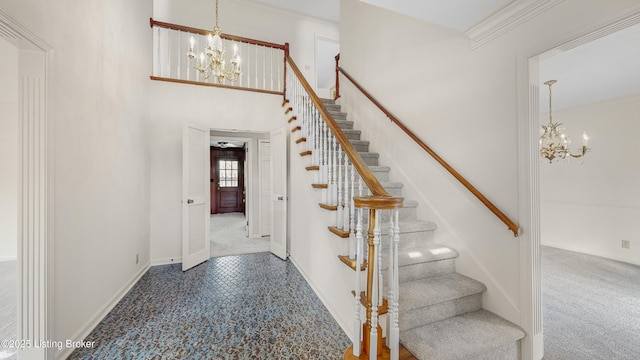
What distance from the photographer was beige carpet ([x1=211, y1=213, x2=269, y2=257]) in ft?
13.9

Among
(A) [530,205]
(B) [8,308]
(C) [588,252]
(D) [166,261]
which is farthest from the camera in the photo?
(C) [588,252]

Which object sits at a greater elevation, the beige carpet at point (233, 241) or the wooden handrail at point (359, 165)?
the wooden handrail at point (359, 165)

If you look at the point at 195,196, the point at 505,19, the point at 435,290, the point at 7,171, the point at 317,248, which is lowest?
the point at 435,290

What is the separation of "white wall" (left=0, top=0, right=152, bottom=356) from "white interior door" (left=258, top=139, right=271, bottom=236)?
7.58 ft

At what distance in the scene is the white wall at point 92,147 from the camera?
168cm

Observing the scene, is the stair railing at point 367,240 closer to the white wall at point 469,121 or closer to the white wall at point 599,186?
the white wall at point 469,121

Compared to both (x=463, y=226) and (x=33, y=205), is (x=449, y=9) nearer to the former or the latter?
(x=463, y=226)

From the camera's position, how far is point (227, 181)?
9188 mm

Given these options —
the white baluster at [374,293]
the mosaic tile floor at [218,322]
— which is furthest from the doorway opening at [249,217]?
the white baluster at [374,293]

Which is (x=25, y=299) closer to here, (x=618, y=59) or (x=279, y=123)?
(x=279, y=123)

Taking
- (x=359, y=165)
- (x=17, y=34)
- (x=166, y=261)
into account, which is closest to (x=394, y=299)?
(x=359, y=165)

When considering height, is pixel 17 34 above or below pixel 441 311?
above

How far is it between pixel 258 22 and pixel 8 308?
5531 mm

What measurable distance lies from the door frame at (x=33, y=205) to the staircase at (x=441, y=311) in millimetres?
2359
